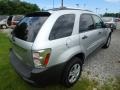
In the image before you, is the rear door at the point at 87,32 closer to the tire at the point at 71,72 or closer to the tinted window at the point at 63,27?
the tinted window at the point at 63,27

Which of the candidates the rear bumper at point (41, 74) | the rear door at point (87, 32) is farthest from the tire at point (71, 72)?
the rear door at point (87, 32)

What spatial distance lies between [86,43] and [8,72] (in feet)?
7.95

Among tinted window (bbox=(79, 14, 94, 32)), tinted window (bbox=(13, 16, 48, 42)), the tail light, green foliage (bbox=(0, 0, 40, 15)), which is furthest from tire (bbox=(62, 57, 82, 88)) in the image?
green foliage (bbox=(0, 0, 40, 15))

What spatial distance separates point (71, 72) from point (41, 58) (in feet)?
3.77

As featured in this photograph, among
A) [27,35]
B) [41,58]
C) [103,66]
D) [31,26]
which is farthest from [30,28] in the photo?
[103,66]

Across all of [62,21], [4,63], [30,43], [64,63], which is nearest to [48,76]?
[64,63]

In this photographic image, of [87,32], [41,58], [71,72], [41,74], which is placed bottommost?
[71,72]

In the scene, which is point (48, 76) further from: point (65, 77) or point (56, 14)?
point (56, 14)

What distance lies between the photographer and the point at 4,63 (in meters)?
5.80

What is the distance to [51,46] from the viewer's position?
3.34 meters

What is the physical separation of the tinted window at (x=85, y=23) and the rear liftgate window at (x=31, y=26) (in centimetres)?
109

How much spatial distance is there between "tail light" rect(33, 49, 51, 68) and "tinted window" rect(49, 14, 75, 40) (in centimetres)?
34

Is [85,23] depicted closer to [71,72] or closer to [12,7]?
[71,72]

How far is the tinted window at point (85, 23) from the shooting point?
447 cm
